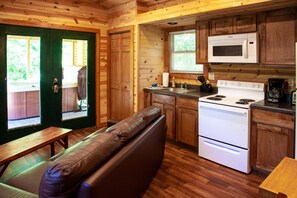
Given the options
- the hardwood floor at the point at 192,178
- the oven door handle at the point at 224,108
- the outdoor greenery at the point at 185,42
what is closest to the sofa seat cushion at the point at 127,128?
the hardwood floor at the point at 192,178

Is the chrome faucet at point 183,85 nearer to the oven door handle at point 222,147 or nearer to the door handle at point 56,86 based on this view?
the oven door handle at point 222,147

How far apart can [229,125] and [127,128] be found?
66.1 inches

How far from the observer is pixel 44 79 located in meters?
4.49

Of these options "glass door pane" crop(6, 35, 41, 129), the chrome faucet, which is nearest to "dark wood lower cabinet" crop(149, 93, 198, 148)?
the chrome faucet

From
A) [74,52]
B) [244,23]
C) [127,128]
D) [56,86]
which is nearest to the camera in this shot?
[127,128]

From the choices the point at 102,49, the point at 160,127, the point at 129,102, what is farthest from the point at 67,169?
the point at 102,49

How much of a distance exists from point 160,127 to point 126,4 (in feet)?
9.50

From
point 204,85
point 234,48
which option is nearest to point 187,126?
point 204,85

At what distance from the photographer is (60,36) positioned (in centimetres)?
464

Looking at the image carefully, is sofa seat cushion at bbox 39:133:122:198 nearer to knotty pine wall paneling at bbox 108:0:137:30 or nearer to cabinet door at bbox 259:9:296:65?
cabinet door at bbox 259:9:296:65

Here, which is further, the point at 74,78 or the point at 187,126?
the point at 74,78

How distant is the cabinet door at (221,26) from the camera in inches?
139

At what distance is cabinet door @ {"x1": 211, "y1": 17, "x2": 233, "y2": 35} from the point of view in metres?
3.54

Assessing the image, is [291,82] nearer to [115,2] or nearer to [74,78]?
[115,2]
